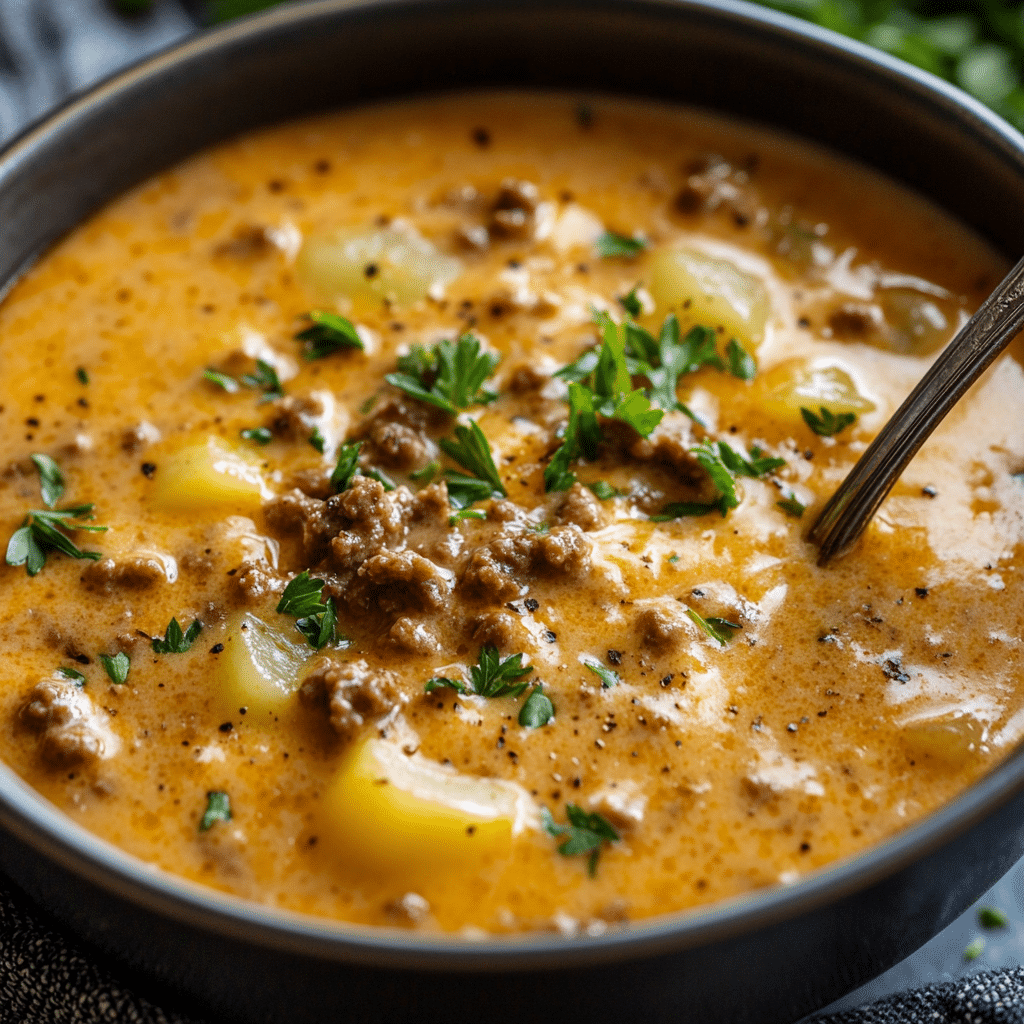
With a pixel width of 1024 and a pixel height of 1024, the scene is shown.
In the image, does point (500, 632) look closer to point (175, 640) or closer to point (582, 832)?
point (582, 832)

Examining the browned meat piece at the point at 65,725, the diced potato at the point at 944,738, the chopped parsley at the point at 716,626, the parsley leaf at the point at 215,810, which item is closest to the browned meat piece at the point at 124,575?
the browned meat piece at the point at 65,725

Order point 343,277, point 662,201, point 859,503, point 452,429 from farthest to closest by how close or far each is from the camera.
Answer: point 662,201, point 343,277, point 452,429, point 859,503

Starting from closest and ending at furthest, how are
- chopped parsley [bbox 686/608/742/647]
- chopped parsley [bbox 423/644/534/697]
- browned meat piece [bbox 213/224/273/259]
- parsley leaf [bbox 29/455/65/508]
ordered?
chopped parsley [bbox 423/644/534/697] < chopped parsley [bbox 686/608/742/647] < parsley leaf [bbox 29/455/65/508] < browned meat piece [bbox 213/224/273/259]

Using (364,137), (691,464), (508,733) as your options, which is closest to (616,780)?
(508,733)

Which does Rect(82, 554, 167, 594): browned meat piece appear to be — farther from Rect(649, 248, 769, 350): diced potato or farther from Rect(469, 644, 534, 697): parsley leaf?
Rect(649, 248, 769, 350): diced potato

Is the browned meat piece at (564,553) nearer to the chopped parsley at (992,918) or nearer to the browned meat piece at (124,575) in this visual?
the browned meat piece at (124,575)

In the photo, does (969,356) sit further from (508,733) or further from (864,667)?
(508,733)

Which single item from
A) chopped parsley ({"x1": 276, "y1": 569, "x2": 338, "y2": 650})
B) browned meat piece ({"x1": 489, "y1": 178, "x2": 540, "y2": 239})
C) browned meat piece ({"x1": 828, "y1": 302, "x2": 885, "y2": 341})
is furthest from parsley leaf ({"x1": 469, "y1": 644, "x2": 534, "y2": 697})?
browned meat piece ({"x1": 489, "y1": 178, "x2": 540, "y2": 239})
